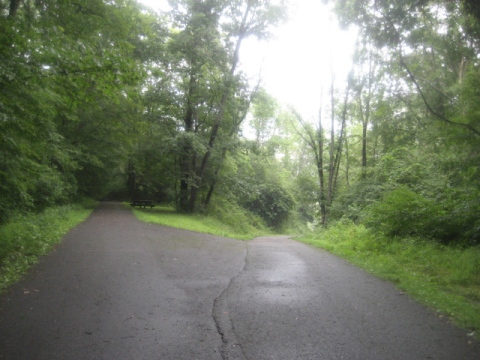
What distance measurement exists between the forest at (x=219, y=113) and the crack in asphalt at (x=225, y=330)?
4.24m

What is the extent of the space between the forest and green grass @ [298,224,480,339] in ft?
2.97

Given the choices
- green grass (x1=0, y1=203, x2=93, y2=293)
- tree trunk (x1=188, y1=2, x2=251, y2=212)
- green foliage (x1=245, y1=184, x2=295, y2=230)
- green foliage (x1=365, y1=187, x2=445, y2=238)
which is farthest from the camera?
green foliage (x1=245, y1=184, x2=295, y2=230)

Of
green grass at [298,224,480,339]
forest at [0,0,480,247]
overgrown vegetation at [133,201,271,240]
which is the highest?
forest at [0,0,480,247]

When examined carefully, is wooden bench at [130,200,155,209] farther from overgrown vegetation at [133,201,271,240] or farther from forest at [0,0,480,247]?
forest at [0,0,480,247]

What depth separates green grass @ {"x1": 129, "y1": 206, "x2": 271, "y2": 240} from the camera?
16369 millimetres

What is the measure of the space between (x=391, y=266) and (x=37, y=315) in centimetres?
728

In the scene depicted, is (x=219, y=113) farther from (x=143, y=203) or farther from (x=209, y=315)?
(x=209, y=315)

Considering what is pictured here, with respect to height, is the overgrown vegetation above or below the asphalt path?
below

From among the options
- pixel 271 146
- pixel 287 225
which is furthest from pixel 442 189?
pixel 287 225

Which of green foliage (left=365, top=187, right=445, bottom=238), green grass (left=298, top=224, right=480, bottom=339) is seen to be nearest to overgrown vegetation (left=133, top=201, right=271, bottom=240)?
green foliage (left=365, top=187, right=445, bottom=238)

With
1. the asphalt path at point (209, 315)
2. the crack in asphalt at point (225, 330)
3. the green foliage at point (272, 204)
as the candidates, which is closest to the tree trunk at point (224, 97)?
the green foliage at point (272, 204)

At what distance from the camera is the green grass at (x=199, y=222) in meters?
16.4

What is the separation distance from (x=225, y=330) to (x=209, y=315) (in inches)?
22.3

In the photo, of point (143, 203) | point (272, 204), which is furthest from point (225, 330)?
point (272, 204)
